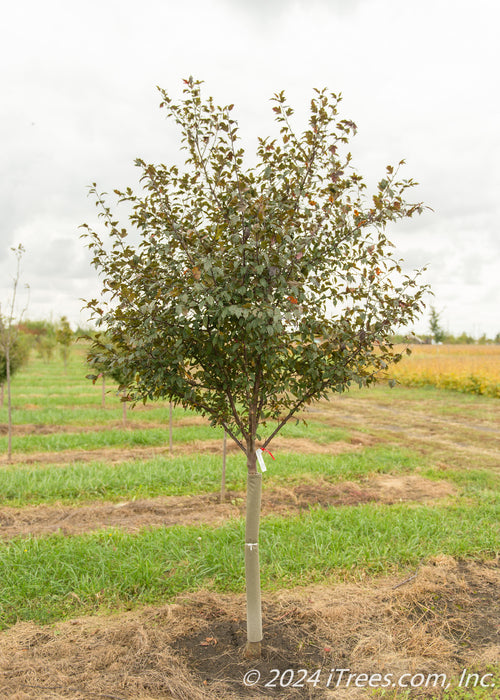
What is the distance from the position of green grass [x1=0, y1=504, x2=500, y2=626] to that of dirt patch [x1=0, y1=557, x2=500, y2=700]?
259 millimetres

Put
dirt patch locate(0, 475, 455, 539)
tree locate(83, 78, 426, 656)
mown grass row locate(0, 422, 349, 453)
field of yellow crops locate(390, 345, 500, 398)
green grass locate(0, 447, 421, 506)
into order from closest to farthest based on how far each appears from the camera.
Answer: tree locate(83, 78, 426, 656)
dirt patch locate(0, 475, 455, 539)
green grass locate(0, 447, 421, 506)
mown grass row locate(0, 422, 349, 453)
field of yellow crops locate(390, 345, 500, 398)

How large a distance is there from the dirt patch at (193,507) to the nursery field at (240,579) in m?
0.04

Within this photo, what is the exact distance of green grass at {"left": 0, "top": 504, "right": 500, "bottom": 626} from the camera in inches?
183

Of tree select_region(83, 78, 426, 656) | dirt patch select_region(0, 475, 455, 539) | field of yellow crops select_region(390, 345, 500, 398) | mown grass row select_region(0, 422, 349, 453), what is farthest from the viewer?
field of yellow crops select_region(390, 345, 500, 398)

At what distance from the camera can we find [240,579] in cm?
491

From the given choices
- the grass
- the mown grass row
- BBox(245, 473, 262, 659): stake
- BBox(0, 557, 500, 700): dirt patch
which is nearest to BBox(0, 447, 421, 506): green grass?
the grass

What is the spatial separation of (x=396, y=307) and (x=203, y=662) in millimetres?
2896

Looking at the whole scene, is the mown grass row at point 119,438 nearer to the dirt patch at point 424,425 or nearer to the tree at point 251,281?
the dirt patch at point 424,425

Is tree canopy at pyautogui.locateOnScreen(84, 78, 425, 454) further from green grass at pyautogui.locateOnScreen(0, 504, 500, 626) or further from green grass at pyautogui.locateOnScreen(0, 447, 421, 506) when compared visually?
green grass at pyautogui.locateOnScreen(0, 447, 421, 506)

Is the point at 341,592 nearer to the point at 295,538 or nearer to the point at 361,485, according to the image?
the point at 295,538

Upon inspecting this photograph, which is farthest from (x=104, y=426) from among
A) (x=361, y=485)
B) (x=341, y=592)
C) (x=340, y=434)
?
(x=341, y=592)

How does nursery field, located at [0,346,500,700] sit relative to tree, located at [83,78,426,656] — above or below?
below

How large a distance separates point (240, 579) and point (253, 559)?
1331 mm

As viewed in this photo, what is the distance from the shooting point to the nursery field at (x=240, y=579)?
3.62 m
